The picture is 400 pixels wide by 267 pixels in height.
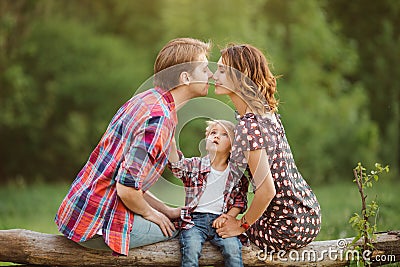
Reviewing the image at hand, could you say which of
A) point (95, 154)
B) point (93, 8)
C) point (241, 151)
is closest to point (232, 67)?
point (241, 151)

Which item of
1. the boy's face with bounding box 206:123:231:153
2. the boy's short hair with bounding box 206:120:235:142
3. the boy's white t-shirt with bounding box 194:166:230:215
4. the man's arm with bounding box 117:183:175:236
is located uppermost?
the boy's short hair with bounding box 206:120:235:142

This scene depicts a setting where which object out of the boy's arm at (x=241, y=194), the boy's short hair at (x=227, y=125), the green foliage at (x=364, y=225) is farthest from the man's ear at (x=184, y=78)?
the green foliage at (x=364, y=225)

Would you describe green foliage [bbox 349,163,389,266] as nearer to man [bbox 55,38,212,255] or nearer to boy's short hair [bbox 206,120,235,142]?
boy's short hair [bbox 206,120,235,142]

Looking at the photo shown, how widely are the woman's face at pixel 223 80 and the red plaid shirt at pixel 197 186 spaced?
393 millimetres

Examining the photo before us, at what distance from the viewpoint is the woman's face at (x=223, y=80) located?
3.53m

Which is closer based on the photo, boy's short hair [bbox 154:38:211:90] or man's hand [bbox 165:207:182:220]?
boy's short hair [bbox 154:38:211:90]

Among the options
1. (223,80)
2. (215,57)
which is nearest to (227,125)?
(223,80)

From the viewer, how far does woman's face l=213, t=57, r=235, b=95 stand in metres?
3.53

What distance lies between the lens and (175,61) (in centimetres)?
346

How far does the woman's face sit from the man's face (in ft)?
0.16

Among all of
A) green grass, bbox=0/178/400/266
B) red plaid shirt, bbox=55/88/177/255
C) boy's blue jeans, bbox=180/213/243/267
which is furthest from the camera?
green grass, bbox=0/178/400/266

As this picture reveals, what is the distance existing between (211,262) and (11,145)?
11803 mm

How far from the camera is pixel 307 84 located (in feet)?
46.6

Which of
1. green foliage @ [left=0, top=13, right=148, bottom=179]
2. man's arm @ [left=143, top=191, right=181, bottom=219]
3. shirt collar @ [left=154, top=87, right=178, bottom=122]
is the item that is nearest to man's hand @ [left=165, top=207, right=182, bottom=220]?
man's arm @ [left=143, top=191, right=181, bottom=219]
